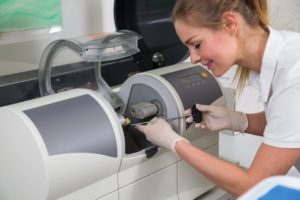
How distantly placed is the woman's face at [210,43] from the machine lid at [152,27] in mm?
522

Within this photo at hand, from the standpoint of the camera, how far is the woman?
0.89 meters

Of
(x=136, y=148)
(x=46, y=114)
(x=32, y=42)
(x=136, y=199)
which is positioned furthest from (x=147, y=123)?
(x=32, y=42)

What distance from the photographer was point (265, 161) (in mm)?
891

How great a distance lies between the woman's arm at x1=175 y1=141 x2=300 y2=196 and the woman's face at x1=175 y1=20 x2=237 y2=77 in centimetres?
25

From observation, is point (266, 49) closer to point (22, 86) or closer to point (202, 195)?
point (202, 195)

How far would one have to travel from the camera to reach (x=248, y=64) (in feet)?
3.51

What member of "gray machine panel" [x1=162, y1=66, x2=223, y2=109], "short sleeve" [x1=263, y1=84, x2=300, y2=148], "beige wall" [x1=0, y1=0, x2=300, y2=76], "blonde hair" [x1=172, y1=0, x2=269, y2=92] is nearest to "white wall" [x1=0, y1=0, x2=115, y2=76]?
"beige wall" [x1=0, y1=0, x2=300, y2=76]

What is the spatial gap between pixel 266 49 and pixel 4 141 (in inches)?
28.1

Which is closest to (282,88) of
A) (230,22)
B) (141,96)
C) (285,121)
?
(285,121)

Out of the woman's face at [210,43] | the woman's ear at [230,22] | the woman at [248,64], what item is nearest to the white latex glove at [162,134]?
the woman at [248,64]

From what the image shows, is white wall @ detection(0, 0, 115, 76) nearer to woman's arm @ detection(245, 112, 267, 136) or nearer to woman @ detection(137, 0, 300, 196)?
woman @ detection(137, 0, 300, 196)

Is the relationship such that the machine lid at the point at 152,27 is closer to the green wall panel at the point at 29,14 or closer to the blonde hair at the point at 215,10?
the green wall panel at the point at 29,14

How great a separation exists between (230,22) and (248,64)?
0.59 ft

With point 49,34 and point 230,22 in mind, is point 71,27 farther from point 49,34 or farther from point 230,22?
point 230,22
